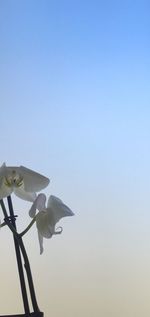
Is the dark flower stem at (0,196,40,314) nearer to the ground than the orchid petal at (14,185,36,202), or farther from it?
nearer to the ground

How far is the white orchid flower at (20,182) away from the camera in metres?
0.63

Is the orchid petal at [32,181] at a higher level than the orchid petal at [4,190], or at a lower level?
higher

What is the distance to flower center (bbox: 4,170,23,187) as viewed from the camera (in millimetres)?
632

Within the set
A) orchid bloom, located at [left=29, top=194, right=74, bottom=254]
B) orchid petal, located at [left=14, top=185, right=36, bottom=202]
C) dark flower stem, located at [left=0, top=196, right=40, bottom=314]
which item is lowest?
dark flower stem, located at [left=0, top=196, right=40, bottom=314]

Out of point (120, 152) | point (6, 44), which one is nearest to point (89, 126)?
point (120, 152)

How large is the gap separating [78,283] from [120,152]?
368 mm

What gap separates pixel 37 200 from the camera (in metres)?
0.62

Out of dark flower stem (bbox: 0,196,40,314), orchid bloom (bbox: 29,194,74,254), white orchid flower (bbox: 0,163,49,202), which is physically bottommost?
dark flower stem (bbox: 0,196,40,314)

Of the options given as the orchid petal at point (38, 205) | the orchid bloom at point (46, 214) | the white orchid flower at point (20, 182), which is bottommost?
the orchid bloom at point (46, 214)

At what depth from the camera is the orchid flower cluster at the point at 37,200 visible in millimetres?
618

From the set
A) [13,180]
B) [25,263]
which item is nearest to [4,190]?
[13,180]

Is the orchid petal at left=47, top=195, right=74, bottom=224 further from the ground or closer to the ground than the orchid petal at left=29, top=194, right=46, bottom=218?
closer to the ground

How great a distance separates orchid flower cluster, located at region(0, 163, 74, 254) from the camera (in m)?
0.62

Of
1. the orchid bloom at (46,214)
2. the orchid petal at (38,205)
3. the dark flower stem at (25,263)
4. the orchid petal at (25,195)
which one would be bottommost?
the dark flower stem at (25,263)
